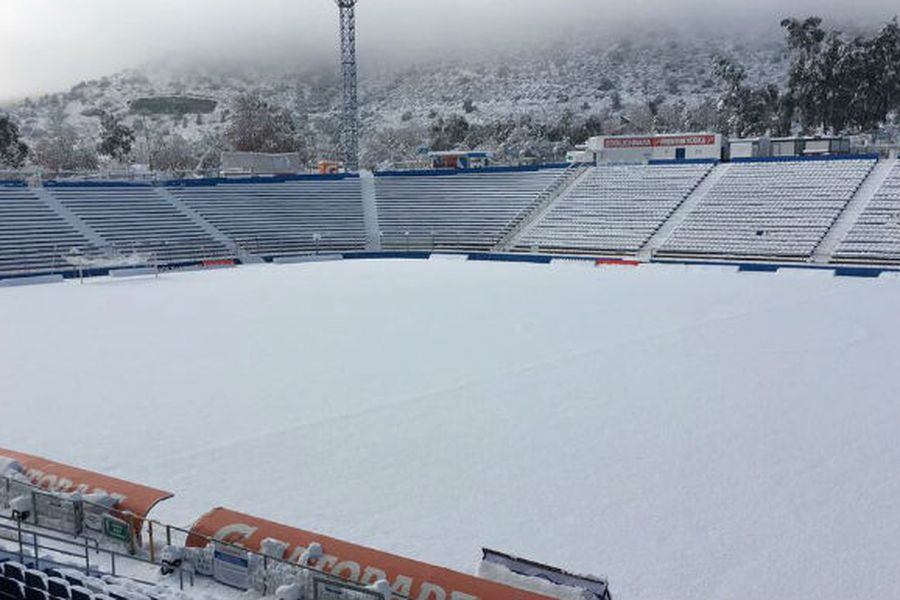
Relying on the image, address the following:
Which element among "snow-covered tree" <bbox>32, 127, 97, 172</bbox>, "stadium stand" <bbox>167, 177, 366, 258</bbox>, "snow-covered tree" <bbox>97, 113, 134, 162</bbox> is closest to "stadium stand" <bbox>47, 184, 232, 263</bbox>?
"stadium stand" <bbox>167, 177, 366, 258</bbox>

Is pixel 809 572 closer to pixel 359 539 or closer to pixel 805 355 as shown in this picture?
pixel 359 539

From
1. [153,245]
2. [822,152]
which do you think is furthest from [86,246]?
[822,152]

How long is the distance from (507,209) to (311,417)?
3998 cm

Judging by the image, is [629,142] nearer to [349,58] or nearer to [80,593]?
[349,58]

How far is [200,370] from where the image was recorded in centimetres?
1875

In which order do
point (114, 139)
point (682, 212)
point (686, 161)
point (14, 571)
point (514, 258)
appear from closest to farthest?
point (14, 571) < point (514, 258) < point (682, 212) < point (686, 161) < point (114, 139)

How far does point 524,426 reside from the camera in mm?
14062

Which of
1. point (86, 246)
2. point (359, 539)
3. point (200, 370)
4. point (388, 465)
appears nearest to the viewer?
point (359, 539)

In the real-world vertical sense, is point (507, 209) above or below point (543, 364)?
above

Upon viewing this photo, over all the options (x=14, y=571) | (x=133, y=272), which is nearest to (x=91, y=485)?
(x=14, y=571)

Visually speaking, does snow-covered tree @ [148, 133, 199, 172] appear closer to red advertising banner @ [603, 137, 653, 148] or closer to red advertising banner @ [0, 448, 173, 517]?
red advertising banner @ [603, 137, 653, 148]

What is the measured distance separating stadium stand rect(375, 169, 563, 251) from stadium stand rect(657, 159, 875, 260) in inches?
466

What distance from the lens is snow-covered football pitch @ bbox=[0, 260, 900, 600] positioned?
9.55 meters

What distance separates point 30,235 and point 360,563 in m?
40.6
